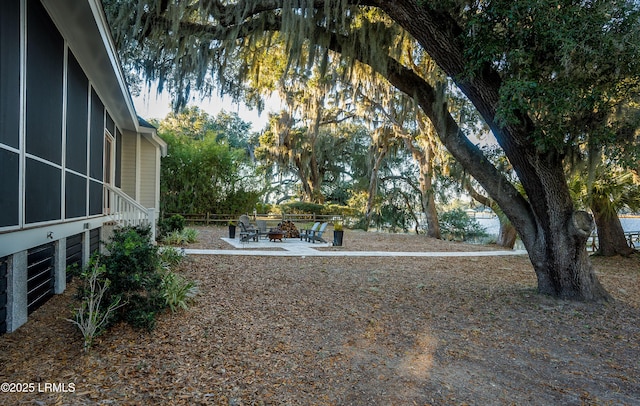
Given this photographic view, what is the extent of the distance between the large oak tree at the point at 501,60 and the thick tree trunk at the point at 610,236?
622 cm

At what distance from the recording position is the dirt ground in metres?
2.93

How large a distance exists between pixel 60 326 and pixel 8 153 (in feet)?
5.76

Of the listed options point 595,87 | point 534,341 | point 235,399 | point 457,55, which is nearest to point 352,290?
point 534,341

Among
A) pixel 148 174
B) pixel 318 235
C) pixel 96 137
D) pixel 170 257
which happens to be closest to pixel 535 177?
pixel 170 257

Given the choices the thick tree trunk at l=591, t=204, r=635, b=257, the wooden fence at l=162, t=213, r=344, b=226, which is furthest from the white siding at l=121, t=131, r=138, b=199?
the thick tree trunk at l=591, t=204, r=635, b=257

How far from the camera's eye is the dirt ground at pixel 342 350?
293 centimetres

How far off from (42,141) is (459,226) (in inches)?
810

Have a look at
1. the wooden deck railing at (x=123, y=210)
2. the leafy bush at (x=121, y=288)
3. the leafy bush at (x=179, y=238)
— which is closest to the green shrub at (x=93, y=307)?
the leafy bush at (x=121, y=288)

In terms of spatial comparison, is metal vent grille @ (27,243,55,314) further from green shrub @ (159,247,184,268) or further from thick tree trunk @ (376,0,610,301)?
thick tree trunk @ (376,0,610,301)

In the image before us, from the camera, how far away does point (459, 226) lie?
21484 millimetres

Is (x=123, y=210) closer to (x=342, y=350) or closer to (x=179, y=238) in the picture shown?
(x=179, y=238)

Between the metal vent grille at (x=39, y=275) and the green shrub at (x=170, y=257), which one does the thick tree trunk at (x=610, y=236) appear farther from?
the metal vent grille at (x=39, y=275)

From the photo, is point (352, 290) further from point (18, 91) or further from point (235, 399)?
point (18, 91)

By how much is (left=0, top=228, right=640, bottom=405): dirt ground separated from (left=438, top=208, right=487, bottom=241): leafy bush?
1478 cm
